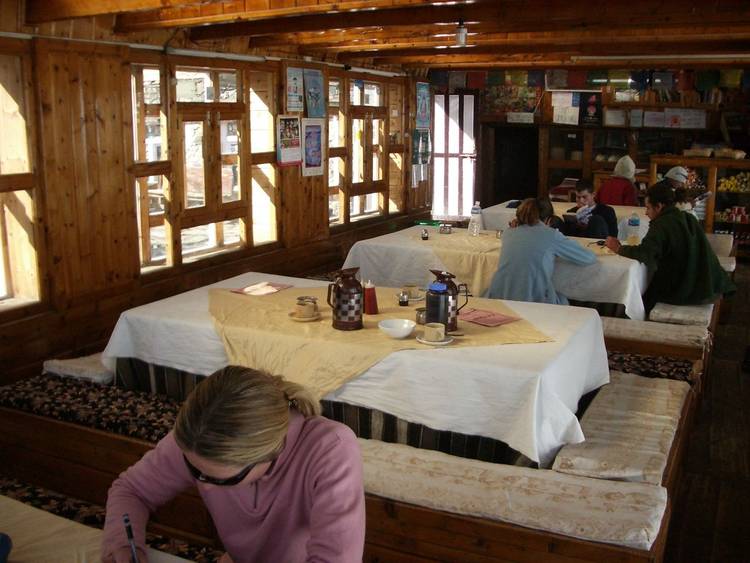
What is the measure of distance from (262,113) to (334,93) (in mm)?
1676

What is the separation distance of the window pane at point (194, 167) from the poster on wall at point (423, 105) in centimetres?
536

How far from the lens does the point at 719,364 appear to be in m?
6.77

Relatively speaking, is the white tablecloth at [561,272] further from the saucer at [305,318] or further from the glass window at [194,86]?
the saucer at [305,318]

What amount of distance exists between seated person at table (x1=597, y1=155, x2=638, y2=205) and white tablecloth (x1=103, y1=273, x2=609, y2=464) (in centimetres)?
557

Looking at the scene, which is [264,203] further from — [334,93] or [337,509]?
A: [337,509]

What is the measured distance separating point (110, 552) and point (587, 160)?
11546mm

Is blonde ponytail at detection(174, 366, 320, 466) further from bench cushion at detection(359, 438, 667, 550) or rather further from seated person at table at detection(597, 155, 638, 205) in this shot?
seated person at table at detection(597, 155, 638, 205)

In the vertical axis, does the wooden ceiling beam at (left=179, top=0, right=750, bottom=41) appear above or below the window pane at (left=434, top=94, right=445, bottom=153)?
above

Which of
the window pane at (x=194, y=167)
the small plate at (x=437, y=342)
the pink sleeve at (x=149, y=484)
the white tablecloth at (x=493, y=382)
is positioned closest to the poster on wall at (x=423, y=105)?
the window pane at (x=194, y=167)

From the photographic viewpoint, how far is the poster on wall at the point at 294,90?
8.58 m

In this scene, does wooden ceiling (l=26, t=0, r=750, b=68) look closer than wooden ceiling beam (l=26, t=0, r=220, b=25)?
No

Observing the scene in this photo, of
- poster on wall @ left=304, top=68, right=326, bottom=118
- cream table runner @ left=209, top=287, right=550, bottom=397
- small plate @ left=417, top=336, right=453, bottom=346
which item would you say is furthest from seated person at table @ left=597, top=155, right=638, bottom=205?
small plate @ left=417, top=336, right=453, bottom=346

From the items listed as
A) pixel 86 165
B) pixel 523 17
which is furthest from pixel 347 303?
pixel 523 17

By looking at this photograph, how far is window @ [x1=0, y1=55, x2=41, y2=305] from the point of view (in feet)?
17.7
